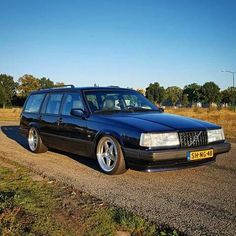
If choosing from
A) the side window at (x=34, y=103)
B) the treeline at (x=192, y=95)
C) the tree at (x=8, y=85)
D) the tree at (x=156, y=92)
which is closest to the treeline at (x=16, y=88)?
the tree at (x=8, y=85)

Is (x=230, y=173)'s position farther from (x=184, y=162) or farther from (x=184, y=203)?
(x=184, y=203)

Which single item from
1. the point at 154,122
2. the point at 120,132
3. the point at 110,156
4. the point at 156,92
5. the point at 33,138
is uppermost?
the point at 156,92

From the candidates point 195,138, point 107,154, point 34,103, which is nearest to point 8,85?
point 34,103

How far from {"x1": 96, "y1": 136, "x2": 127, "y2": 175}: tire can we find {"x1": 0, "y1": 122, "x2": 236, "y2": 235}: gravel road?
14 cm

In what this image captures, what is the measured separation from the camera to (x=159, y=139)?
541 cm

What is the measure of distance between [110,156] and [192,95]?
119 meters

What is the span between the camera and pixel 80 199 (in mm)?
4617

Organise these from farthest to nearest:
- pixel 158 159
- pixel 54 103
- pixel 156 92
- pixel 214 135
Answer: pixel 156 92 < pixel 54 103 < pixel 214 135 < pixel 158 159

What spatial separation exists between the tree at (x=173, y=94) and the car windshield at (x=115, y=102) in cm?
12456

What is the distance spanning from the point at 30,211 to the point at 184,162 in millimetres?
2542

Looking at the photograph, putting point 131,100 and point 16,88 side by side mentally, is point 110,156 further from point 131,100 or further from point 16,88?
point 16,88

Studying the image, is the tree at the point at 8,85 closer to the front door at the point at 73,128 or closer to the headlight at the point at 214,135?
the front door at the point at 73,128

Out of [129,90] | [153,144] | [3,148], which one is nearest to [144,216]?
[153,144]

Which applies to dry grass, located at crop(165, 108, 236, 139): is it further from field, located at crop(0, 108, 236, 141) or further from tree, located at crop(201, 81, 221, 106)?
tree, located at crop(201, 81, 221, 106)
